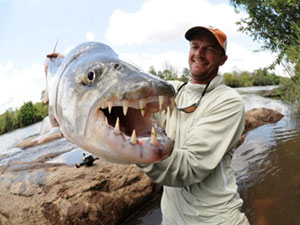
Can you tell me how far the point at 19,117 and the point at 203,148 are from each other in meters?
29.1

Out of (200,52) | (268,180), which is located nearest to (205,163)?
(200,52)

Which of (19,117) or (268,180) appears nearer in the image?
(268,180)

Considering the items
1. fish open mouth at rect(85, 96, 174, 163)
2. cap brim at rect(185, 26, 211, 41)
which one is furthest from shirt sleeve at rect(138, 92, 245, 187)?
cap brim at rect(185, 26, 211, 41)

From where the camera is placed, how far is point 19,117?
26.6 metres

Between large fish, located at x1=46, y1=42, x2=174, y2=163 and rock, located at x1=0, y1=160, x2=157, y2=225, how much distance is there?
7.73 feet

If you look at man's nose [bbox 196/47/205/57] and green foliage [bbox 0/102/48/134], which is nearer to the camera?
man's nose [bbox 196/47/205/57]

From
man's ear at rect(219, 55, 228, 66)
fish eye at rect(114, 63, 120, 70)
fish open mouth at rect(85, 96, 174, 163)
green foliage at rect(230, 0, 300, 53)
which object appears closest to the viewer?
fish open mouth at rect(85, 96, 174, 163)

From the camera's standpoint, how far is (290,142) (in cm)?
722

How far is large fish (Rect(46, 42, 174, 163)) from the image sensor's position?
99 centimetres

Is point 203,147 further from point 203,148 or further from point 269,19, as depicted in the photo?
point 269,19

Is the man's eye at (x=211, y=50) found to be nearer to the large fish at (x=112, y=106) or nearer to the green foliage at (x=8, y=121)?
the large fish at (x=112, y=106)

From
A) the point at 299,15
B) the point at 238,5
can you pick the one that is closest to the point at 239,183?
the point at 299,15

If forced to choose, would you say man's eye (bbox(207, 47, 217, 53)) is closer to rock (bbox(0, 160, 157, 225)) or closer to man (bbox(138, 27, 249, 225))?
man (bbox(138, 27, 249, 225))

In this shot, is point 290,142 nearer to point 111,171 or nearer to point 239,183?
point 239,183
